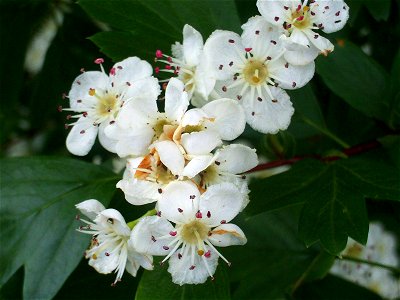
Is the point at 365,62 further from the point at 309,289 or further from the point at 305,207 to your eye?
the point at 309,289

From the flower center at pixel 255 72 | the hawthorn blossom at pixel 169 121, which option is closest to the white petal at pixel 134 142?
the hawthorn blossom at pixel 169 121

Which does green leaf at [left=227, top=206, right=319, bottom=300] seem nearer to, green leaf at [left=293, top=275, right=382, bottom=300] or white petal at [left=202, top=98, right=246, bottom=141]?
green leaf at [left=293, top=275, right=382, bottom=300]

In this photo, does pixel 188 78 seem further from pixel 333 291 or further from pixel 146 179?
pixel 333 291

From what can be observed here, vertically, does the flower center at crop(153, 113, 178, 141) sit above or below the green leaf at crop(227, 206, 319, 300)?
above

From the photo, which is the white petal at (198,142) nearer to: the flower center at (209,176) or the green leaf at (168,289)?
the flower center at (209,176)

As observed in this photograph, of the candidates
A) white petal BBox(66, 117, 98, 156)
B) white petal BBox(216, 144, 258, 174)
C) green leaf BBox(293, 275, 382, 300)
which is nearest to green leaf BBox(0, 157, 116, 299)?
white petal BBox(66, 117, 98, 156)

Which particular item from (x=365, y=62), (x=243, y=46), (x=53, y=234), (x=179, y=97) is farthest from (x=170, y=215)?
(x=365, y=62)

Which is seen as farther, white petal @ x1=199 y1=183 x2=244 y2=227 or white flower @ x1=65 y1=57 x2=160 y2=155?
white flower @ x1=65 y1=57 x2=160 y2=155
